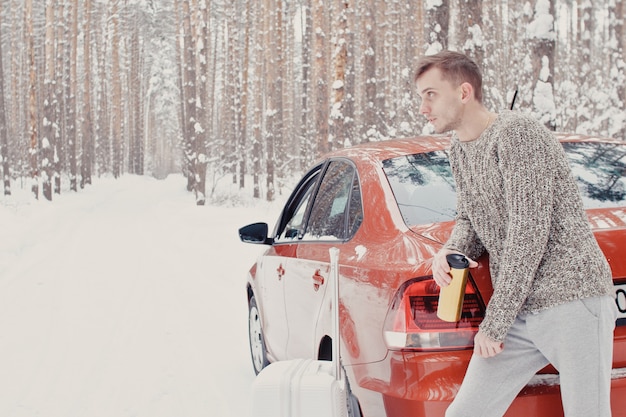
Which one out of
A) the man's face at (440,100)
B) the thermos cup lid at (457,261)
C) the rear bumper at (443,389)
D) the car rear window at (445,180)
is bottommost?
the rear bumper at (443,389)

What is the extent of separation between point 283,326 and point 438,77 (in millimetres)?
2362

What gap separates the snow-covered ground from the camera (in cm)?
486

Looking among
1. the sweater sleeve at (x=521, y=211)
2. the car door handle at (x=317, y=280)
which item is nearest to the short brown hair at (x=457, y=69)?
the sweater sleeve at (x=521, y=211)

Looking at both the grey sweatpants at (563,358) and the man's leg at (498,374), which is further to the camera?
the man's leg at (498,374)

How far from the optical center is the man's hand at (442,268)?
2.30 meters

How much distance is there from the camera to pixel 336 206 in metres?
3.71

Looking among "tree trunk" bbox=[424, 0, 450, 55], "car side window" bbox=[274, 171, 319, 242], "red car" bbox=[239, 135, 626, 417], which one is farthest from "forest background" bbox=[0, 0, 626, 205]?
"car side window" bbox=[274, 171, 319, 242]

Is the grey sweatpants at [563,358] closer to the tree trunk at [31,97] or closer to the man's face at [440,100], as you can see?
the man's face at [440,100]

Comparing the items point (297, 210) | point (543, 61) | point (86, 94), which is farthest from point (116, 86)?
point (297, 210)

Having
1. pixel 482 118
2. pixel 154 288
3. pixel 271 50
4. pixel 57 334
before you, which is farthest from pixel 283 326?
pixel 271 50

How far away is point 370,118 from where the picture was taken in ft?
66.3

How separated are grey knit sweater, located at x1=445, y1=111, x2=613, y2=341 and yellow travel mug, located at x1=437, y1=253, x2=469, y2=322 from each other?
11 cm

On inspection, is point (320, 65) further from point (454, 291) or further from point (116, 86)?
point (116, 86)

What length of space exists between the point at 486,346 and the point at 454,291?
0.20 meters
